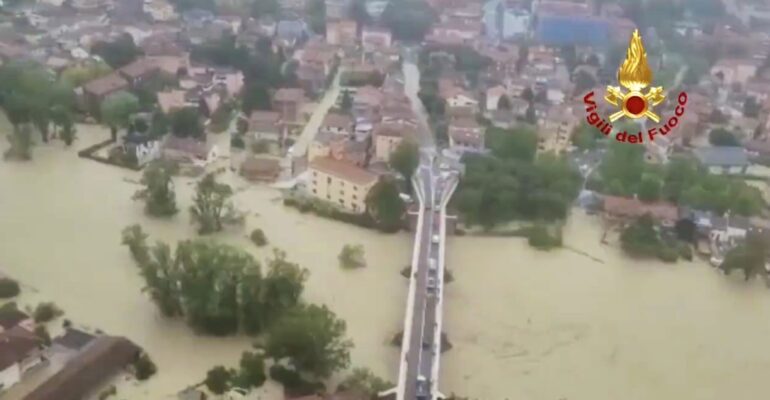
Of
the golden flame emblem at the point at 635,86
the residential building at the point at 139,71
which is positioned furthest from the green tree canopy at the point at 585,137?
the golden flame emblem at the point at 635,86

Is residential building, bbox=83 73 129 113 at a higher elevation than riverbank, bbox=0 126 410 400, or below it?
higher

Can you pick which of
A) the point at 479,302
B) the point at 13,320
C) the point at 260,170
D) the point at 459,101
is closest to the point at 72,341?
the point at 13,320

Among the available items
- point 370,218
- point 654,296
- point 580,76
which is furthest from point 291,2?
point 654,296

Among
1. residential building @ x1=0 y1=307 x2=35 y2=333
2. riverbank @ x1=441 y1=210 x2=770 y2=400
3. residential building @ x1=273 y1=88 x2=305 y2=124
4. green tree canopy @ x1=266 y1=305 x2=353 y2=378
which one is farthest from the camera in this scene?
residential building @ x1=273 y1=88 x2=305 y2=124

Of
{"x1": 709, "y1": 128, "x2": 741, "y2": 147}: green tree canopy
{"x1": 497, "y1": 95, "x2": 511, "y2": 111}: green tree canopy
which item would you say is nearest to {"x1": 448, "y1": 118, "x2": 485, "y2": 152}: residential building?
{"x1": 497, "y1": 95, "x2": 511, "y2": 111}: green tree canopy

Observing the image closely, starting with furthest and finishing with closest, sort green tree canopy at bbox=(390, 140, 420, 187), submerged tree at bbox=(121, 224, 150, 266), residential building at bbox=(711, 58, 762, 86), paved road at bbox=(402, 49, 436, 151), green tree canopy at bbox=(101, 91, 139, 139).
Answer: residential building at bbox=(711, 58, 762, 86) < paved road at bbox=(402, 49, 436, 151) < green tree canopy at bbox=(101, 91, 139, 139) < green tree canopy at bbox=(390, 140, 420, 187) < submerged tree at bbox=(121, 224, 150, 266)

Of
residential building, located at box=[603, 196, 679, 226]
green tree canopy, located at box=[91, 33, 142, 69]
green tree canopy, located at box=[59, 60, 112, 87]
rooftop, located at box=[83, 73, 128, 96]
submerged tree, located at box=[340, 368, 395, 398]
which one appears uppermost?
green tree canopy, located at box=[91, 33, 142, 69]

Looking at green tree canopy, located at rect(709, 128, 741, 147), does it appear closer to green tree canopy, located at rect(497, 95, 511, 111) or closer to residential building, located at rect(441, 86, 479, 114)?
green tree canopy, located at rect(497, 95, 511, 111)
